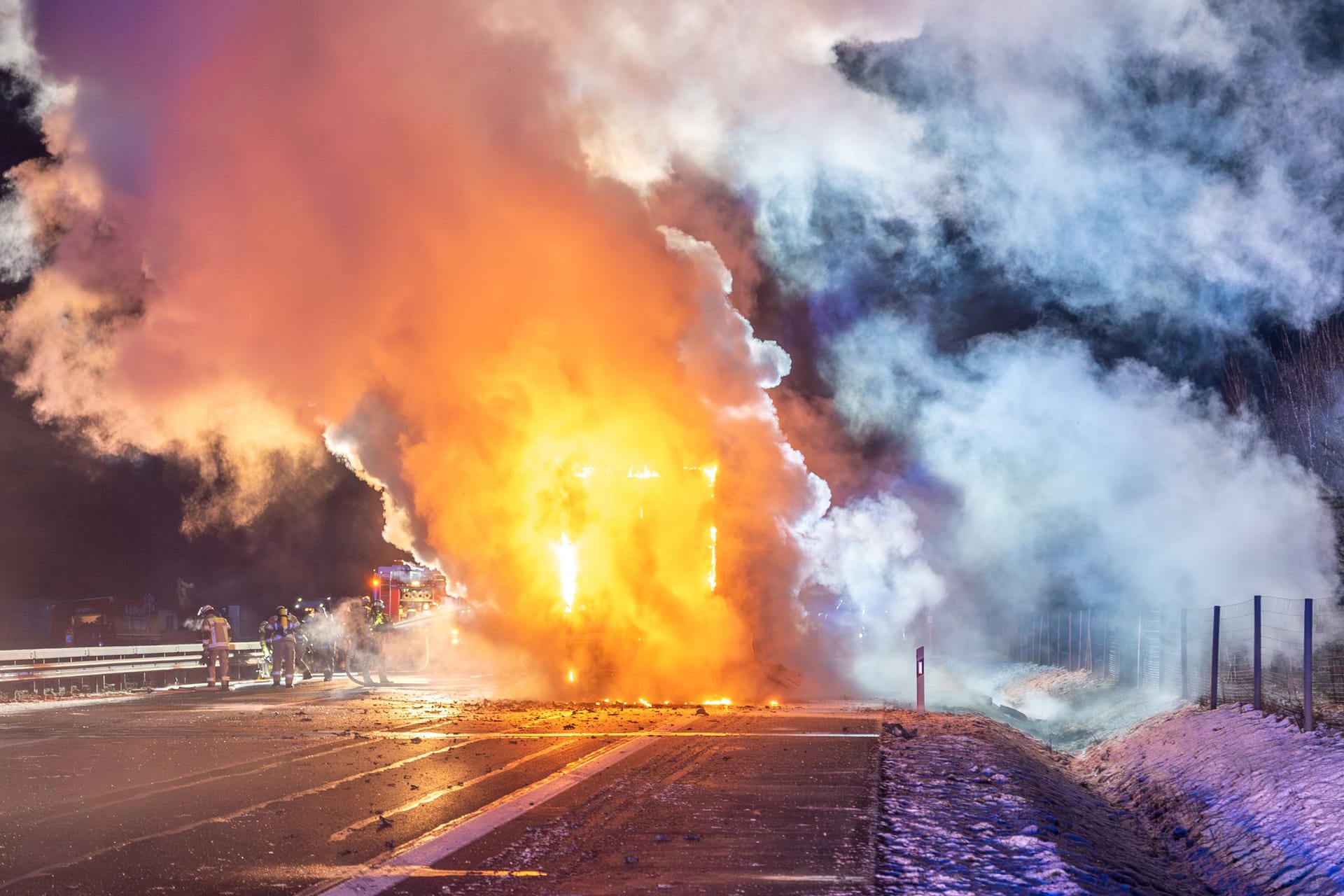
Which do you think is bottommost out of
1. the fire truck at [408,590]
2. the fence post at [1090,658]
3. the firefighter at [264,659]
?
the firefighter at [264,659]

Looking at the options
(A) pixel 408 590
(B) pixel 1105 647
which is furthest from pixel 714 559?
(A) pixel 408 590

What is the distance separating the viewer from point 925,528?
47.8m

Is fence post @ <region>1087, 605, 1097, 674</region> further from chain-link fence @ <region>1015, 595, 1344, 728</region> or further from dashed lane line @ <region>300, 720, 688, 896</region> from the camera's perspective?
dashed lane line @ <region>300, 720, 688, 896</region>

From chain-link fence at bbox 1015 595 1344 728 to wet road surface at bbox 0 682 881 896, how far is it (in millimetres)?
5276

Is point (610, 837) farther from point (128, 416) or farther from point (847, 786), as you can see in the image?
point (128, 416)

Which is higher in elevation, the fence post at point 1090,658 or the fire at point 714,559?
the fire at point 714,559

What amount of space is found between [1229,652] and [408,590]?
→ 23.7 meters

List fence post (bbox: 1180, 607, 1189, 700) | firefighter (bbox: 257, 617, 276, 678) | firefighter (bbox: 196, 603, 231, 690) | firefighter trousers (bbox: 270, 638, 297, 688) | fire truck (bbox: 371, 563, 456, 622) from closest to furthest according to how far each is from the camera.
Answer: fence post (bbox: 1180, 607, 1189, 700)
firefighter (bbox: 196, 603, 231, 690)
firefighter trousers (bbox: 270, 638, 297, 688)
firefighter (bbox: 257, 617, 276, 678)
fire truck (bbox: 371, 563, 456, 622)

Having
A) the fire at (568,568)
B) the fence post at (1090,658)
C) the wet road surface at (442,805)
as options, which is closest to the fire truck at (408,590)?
the fire at (568,568)

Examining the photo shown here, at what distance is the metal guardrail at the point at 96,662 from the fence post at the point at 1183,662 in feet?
67.6

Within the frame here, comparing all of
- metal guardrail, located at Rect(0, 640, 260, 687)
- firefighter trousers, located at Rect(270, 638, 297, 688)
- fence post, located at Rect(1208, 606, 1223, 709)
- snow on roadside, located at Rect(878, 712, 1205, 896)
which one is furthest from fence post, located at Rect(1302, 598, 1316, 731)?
metal guardrail, located at Rect(0, 640, 260, 687)

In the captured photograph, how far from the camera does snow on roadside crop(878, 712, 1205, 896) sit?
7.74 m

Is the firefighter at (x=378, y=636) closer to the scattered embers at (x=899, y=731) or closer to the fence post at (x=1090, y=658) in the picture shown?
the scattered embers at (x=899, y=731)

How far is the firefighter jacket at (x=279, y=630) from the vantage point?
2731cm
